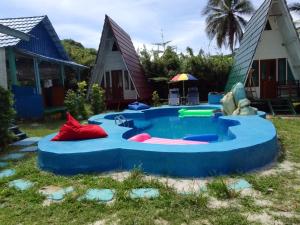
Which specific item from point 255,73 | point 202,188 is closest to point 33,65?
point 255,73

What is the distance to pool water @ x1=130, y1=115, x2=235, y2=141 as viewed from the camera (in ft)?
35.6

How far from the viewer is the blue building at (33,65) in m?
13.5

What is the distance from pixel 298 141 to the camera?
7488 millimetres

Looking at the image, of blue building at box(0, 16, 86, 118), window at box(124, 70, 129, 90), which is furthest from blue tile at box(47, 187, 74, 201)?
window at box(124, 70, 129, 90)

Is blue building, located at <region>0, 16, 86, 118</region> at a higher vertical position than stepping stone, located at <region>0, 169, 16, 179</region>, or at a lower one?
higher

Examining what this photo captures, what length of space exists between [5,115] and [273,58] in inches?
557

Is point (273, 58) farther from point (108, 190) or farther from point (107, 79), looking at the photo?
point (108, 190)

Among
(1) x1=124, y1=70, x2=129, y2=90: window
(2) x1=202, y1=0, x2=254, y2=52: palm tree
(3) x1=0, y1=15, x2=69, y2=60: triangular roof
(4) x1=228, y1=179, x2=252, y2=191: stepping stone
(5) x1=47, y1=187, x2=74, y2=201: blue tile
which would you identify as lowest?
(5) x1=47, y1=187, x2=74, y2=201: blue tile

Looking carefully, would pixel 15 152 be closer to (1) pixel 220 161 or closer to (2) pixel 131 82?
(1) pixel 220 161

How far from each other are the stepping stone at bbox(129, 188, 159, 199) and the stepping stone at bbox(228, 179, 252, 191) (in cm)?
108

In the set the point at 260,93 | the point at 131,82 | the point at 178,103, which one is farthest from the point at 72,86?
the point at 260,93

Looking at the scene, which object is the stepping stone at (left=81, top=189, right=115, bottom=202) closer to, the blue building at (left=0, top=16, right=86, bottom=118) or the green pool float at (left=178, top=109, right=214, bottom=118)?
the blue building at (left=0, top=16, right=86, bottom=118)

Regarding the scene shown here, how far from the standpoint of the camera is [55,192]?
4445mm

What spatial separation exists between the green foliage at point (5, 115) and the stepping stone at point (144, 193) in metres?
5.26
